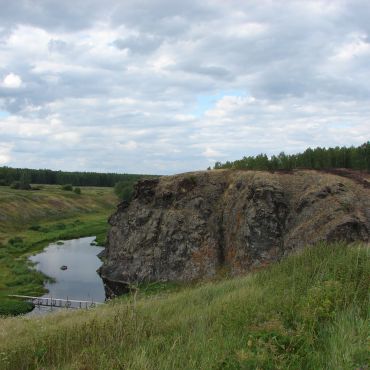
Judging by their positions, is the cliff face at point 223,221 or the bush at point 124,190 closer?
the cliff face at point 223,221

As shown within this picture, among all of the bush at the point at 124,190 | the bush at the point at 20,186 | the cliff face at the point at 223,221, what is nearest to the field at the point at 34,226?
the bush at the point at 124,190

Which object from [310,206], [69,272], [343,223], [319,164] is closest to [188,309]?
[343,223]

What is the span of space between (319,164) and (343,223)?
67.4 ft

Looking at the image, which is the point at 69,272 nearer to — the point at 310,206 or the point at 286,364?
the point at 310,206

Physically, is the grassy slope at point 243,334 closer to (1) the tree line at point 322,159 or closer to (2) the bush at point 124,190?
(1) the tree line at point 322,159

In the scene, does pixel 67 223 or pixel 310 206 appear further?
pixel 67 223

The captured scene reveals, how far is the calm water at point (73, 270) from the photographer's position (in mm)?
48094

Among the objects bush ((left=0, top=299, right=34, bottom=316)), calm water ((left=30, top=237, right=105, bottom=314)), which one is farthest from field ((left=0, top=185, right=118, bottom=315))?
calm water ((left=30, top=237, right=105, bottom=314))

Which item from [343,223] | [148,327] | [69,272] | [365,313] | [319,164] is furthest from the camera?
[69,272]

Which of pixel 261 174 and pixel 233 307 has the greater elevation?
pixel 261 174

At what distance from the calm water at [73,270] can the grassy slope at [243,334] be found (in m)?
30.3

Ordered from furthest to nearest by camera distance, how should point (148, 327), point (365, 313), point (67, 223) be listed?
point (67, 223), point (148, 327), point (365, 313)

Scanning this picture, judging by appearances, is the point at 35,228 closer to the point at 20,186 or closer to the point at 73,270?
the point at 73,270

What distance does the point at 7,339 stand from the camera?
351 inches
